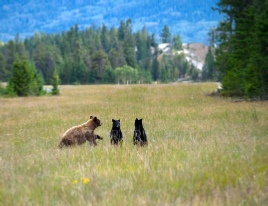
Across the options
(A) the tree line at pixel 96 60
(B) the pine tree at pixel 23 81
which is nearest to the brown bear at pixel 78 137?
(B) the pine tree at pixel 23 81

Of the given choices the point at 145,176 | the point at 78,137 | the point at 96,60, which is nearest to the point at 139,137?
the point at 78,137

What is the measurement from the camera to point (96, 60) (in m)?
113

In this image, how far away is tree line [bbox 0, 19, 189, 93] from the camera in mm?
111000

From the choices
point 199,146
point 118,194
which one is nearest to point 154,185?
point 118,194

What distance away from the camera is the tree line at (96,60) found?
A: 4370 inches

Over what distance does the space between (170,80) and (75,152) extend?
120m

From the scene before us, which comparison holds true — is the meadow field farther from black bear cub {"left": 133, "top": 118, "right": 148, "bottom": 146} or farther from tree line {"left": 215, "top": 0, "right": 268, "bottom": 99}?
tree line {"left": 215, "top": 0, "right": 268, "bottom": 99}

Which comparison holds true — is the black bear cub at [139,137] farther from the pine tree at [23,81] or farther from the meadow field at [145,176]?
the pine tree at [23,81]

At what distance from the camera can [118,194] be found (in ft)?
15.5

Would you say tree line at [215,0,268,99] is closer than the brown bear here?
No

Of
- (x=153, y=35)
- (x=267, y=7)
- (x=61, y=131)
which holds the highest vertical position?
(x=153, y=35)

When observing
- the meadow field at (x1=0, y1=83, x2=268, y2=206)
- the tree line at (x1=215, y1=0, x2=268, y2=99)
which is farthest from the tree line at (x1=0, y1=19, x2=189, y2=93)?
the meadow field at (x1=0, y1=83, x2=268, y2=206)

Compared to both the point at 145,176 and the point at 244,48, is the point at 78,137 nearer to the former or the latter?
the point at 145,176

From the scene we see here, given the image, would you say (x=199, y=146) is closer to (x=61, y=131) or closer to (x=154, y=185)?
(x=154, y=185)
